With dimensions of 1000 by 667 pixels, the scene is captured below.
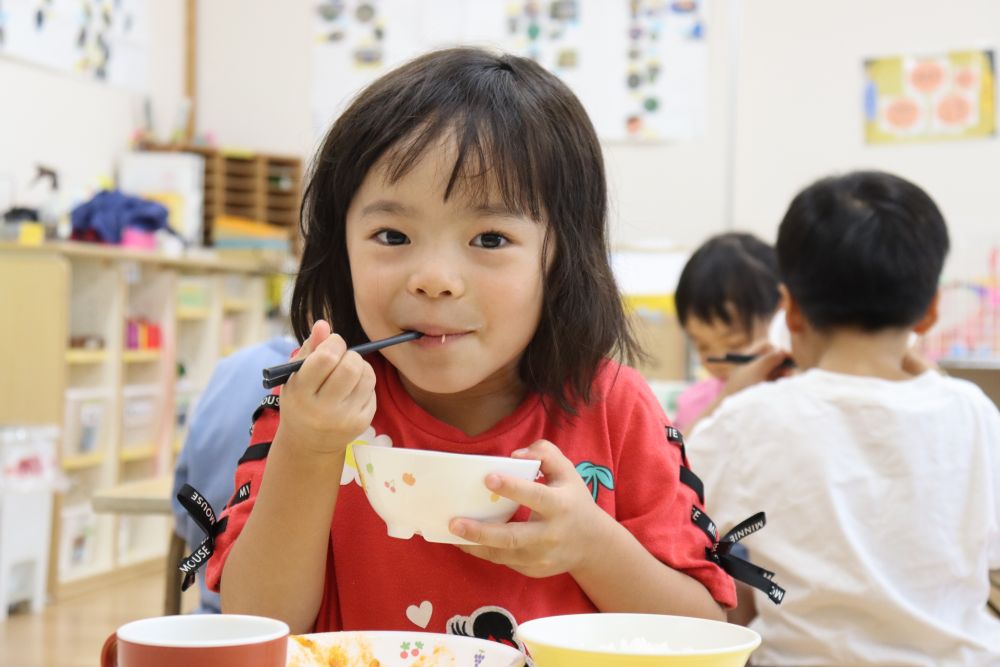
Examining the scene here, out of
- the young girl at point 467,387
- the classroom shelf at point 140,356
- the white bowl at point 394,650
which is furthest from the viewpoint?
the classroom shelf at point 140,356

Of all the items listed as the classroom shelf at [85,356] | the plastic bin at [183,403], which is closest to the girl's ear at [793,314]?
the classroom shelf at [85,356]

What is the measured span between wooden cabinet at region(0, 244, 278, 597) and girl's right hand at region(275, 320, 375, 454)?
387cm

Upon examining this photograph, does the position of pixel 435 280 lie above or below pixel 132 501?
above

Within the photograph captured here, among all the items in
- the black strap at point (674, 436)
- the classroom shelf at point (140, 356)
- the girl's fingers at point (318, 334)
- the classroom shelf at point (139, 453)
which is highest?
the girl's fingers at point (318, 334)

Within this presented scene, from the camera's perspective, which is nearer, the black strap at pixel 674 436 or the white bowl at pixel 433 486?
the white bowl at pixel 433 486

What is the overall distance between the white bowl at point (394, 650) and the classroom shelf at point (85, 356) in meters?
4.05

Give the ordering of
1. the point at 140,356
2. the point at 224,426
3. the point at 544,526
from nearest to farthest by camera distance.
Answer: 1. the point at 544,526
2. the point at 224,426
3. the point at 140,356

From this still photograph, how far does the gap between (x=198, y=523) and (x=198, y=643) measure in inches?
16.1

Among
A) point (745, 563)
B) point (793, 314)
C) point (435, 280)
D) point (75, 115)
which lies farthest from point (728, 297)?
point (75, 115)

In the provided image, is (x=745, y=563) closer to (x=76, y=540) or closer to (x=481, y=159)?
(x=481, y=159)

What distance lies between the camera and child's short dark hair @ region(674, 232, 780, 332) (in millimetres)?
2609

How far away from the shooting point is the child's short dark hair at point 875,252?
1627 mm

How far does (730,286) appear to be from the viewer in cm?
262

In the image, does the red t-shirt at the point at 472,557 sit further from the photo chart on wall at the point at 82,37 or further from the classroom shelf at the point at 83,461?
the photo chart on wall at the point at 82,37
